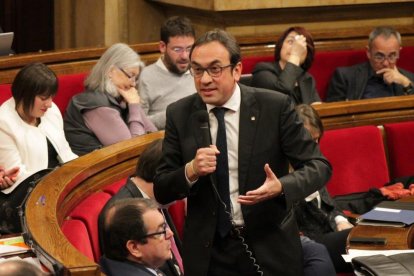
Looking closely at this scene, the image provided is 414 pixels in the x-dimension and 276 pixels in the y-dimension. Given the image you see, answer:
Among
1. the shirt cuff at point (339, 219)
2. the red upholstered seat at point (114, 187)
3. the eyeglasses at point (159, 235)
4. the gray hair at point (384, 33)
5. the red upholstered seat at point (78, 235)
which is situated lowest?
the shirt cuff at point (339, 219)

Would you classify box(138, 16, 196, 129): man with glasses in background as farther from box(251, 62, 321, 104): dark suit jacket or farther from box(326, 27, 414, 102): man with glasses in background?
box(326, 27, 414, 102): man with glasses in background

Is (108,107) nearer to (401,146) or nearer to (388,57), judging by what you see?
(401,146)

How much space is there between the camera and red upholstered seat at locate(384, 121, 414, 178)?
4336mm

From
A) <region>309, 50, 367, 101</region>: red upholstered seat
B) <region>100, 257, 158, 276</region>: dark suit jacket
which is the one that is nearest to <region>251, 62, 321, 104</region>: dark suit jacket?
<region>309, 50, 367, 101</region>: red upholstered seat

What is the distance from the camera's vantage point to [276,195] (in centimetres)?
249

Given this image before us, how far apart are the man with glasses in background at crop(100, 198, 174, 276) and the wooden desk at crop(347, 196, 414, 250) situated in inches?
32.0

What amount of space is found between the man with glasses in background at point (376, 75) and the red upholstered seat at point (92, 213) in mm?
2066

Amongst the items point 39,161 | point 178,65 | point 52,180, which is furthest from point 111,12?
point 52,180

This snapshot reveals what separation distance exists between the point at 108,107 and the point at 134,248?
67.4 inches

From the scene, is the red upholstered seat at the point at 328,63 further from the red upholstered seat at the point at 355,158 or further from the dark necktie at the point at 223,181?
the dark necktie at the point at 223,181

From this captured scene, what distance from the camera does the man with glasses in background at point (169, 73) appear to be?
4.36m

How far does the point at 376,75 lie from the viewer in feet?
16.1

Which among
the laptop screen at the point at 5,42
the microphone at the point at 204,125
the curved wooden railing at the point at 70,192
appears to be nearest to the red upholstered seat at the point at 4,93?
the laptop screen at the point at 5,42

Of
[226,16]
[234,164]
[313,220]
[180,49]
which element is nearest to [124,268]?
[234,164]
